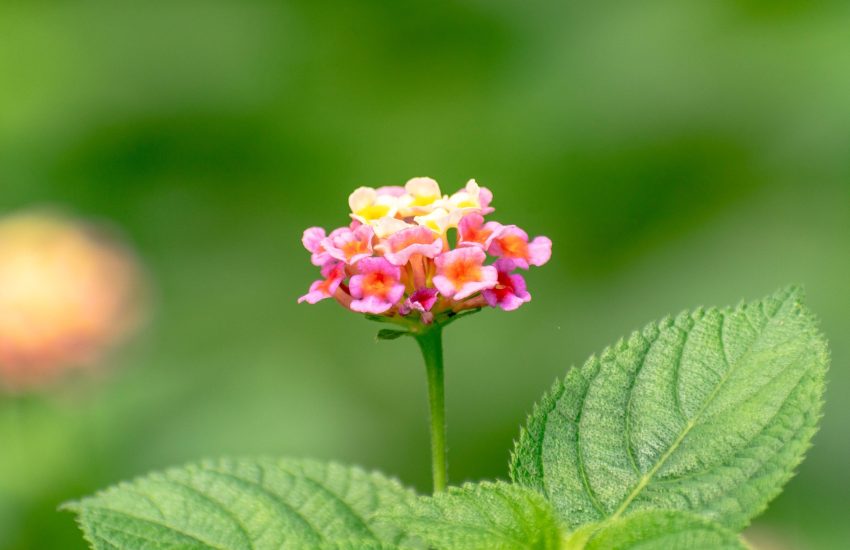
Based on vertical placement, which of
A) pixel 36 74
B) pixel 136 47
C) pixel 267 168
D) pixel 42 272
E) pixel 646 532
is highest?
pixel 136 47

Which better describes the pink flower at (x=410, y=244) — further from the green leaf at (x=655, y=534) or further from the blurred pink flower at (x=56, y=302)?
the blurred pink flower at (x=56, y=302)

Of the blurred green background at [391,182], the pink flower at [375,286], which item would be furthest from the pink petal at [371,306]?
the blurred green background at [391,182]

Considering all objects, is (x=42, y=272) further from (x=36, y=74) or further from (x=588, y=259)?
(x=36, y=74)

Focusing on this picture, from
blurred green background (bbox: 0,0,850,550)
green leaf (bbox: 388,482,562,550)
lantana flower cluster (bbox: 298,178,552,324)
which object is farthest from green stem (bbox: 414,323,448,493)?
blurred green background (bbox: 0,0,850,550)

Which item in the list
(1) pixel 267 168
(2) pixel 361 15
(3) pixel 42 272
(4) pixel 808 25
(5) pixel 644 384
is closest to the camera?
(5) pixel 644 384

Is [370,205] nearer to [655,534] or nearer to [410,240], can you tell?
[410,240]

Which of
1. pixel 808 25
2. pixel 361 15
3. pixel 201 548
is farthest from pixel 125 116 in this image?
pixel 201 548
